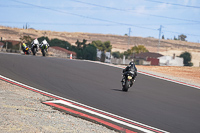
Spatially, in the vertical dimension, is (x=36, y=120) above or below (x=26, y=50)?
below

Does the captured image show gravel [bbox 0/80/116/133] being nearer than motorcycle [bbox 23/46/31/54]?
Yes

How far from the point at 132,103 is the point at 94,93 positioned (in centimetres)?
225

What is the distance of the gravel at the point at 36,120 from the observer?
23.1 ft

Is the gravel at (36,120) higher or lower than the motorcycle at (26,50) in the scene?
lower

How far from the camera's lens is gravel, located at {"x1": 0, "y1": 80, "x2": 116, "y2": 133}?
704 centimetres

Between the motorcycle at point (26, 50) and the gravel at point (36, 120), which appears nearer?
the gravel at point (36, 120)

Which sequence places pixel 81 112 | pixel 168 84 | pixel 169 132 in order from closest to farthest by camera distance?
pixel 169 132, pixel 81 112, pixel 168 84

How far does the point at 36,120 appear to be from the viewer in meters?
7.80

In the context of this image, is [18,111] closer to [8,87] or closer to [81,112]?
[81,112]

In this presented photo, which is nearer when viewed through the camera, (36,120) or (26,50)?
(36,120)

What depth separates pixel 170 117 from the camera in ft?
33.9

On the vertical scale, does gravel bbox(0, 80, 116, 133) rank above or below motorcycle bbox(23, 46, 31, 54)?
below

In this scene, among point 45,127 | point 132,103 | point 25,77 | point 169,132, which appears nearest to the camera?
point 45,127

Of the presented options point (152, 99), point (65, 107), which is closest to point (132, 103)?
point (152, 99)
